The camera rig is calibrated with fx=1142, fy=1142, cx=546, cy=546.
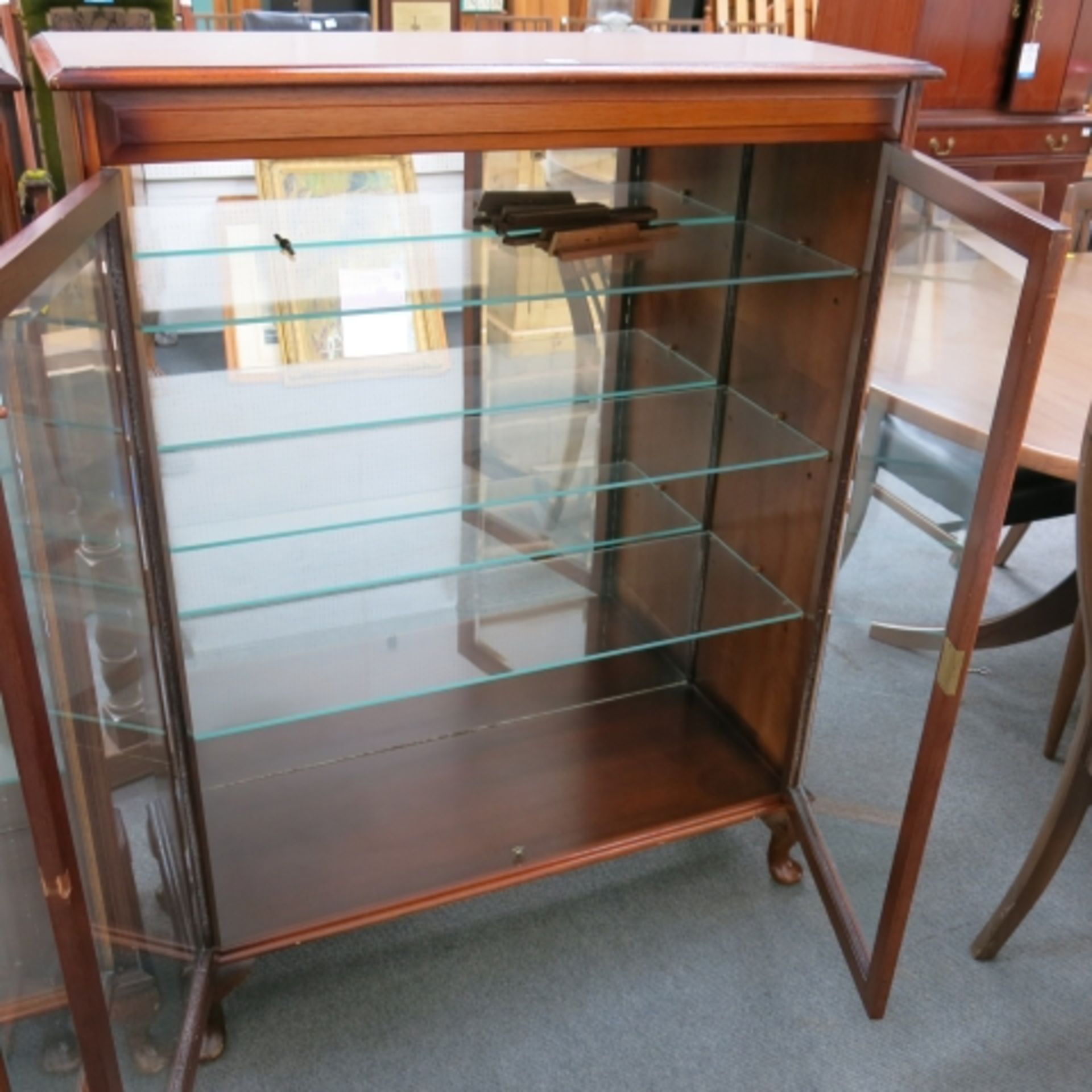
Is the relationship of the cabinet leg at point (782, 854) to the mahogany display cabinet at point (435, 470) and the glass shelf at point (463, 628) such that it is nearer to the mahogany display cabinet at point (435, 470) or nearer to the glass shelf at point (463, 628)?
the mahogany display cabinet at point (435, 470)

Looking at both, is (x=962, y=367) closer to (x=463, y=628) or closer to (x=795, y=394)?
(x=795, y=394)

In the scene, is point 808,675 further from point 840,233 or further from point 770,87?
point 770,87

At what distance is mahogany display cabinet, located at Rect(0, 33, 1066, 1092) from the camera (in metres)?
1.11

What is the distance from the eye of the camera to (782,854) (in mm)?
1918

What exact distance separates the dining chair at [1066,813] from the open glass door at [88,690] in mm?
1199

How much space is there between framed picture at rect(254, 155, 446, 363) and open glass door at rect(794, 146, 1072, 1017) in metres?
0.62

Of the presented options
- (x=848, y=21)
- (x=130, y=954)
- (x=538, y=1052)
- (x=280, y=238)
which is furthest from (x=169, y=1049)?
(x=848, y=21)

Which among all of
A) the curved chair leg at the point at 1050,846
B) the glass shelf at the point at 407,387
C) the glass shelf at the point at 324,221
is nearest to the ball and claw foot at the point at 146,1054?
the glass shelf at the point at 407,387

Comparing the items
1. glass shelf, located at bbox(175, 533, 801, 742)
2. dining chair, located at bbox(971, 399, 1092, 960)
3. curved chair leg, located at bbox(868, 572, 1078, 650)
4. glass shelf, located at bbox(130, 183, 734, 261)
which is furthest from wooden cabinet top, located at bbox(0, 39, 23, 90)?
curved chair leg, located at bbox(868, 572, 1078, 650)

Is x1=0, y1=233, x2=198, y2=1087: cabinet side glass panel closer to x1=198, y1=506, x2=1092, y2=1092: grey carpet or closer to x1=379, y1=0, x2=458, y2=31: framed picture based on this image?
x1=198, y1=506, x2=1092, y2=1092: grey carpet

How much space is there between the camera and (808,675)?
174cm

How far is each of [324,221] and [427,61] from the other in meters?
0.44

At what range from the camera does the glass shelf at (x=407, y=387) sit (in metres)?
1.55

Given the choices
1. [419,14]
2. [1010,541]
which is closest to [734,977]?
[1010,541]
